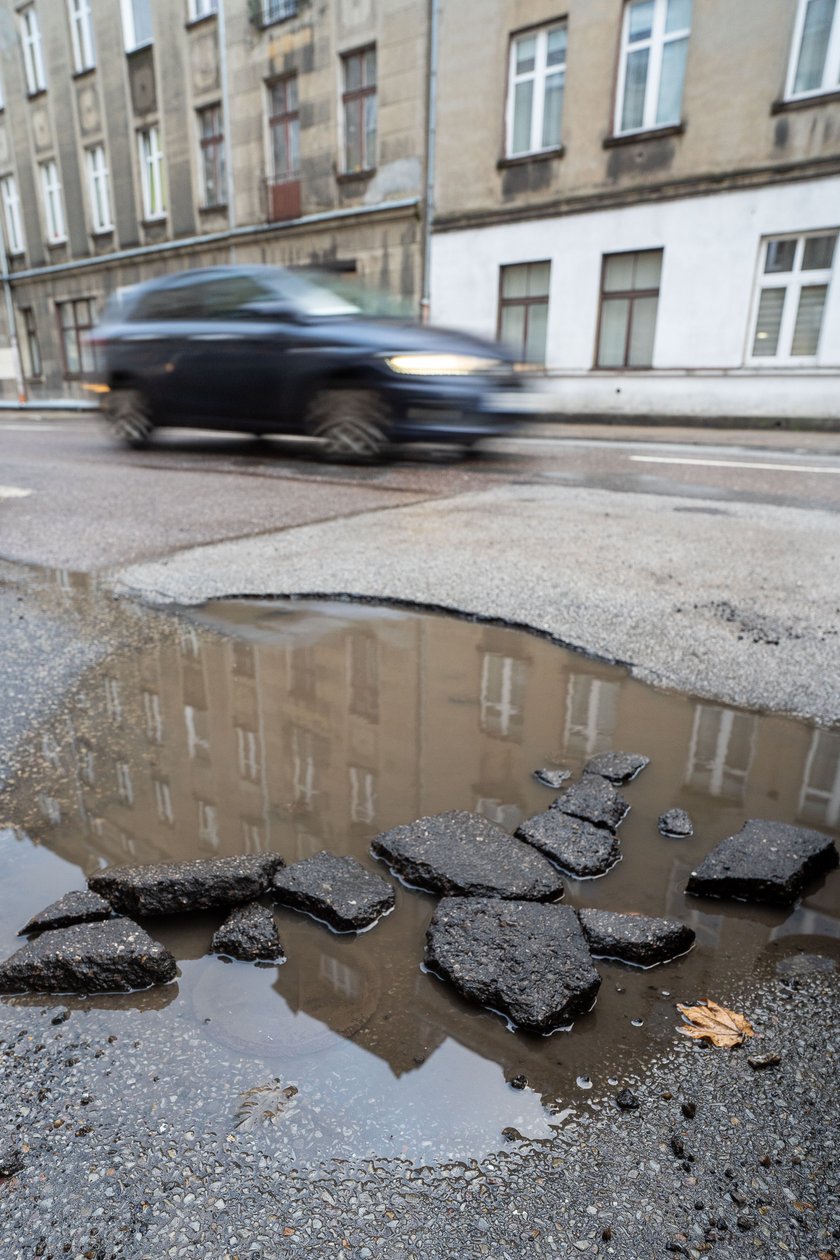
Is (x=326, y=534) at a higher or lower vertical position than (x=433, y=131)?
lower

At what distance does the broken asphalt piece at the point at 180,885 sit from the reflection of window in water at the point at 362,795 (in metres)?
0.35

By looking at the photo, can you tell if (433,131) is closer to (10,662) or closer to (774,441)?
(774,441)

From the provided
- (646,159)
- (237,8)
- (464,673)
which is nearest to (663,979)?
(464,673)

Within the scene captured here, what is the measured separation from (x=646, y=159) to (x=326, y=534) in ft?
43.1

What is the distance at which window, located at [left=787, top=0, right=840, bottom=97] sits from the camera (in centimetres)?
1257

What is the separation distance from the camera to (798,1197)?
1.10 metres

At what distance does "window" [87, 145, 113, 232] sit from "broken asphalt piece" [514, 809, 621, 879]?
91.0ft

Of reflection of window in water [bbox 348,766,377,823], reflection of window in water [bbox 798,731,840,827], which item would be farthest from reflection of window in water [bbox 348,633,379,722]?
reflection of window in water [bbox 798,731,840,827]

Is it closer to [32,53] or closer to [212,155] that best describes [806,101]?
[212,155]

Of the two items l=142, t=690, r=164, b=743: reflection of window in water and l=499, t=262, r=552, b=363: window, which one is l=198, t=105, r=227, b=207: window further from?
l=142, t=690, r=164, b=743: reflection of window in water

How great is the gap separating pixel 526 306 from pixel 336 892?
652 inches

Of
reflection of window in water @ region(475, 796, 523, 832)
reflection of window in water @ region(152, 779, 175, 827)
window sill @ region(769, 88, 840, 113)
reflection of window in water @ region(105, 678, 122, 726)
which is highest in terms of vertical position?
window sill @ region(769, 88, 840, 113)

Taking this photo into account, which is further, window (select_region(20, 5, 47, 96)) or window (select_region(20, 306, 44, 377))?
window (select_region(20, 306, 44, 377))

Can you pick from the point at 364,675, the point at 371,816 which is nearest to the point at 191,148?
the point at 364,675
